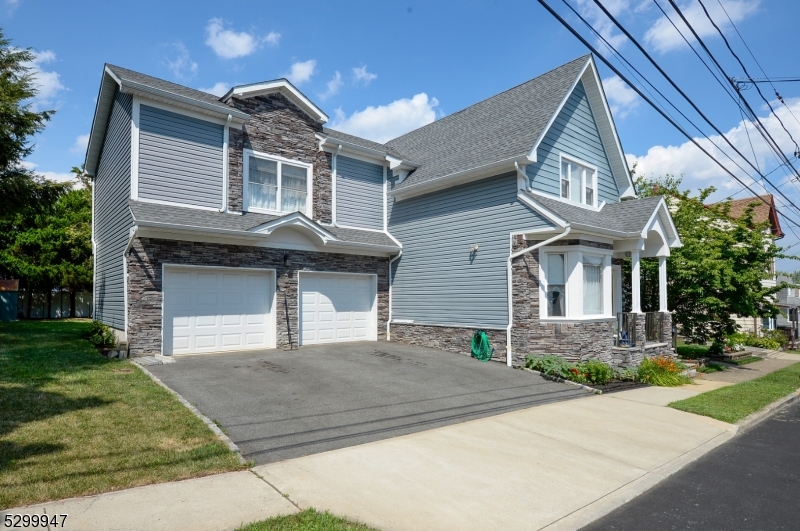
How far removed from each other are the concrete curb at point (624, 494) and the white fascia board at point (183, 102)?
12268mm

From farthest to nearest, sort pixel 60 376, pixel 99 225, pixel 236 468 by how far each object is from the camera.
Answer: pixel 99 225, pixel 60 376, pixel 236 468

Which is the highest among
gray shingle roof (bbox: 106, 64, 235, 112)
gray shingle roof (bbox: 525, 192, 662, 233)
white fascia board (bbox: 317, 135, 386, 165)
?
gray shingle roof (bbox: 106, 64, 235, 112)

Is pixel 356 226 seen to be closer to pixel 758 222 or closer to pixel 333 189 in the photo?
pixel 333 189

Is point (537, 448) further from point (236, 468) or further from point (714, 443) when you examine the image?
point (236, 468)

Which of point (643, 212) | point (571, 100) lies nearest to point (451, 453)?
point (643, 212)

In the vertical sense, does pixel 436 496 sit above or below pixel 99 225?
below

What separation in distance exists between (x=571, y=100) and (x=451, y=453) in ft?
41.4

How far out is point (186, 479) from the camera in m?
5.02

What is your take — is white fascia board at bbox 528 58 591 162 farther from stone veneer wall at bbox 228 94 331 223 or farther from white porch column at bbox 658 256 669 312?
stone veneer wall at bbox 228 94 331 223

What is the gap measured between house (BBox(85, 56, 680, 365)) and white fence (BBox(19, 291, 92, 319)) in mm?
14126

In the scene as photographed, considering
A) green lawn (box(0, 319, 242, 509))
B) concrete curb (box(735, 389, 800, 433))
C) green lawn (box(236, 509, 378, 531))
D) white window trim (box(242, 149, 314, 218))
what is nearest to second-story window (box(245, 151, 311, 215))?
white window trim (box(242, 149, 314, 218))

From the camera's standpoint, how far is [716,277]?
51.9ft

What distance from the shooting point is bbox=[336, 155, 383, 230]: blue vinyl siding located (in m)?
16.0

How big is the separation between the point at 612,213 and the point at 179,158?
12.5 metres
